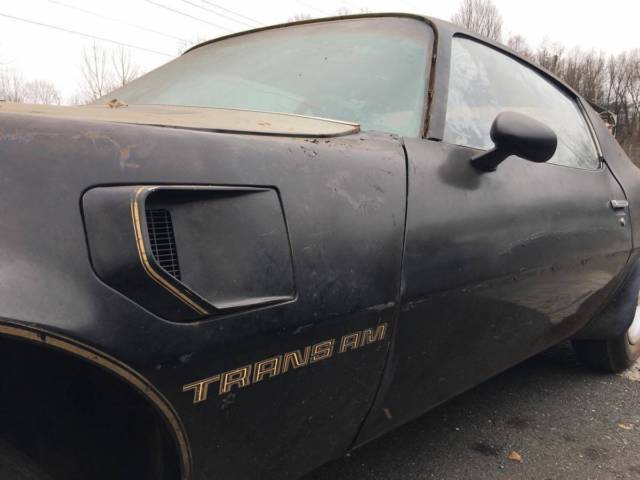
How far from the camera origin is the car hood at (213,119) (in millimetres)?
1071

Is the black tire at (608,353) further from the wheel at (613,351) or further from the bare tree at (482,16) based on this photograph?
the bare tree at (482,16)

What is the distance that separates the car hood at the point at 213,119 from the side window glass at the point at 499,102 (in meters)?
0.45

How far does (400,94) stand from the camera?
1.68m

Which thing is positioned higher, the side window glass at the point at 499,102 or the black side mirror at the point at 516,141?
the side window glass at the point at 499,102

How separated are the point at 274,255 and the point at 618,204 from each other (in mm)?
1885

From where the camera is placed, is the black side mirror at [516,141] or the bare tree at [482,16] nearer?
the black side mirror at [516,141]

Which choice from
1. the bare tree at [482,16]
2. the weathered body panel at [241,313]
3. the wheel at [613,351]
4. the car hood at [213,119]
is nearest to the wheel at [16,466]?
the weathered body panel at [241,313]

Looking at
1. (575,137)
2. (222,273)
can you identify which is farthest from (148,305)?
(575,137)

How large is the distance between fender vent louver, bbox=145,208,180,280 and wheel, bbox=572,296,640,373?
259 centimetres

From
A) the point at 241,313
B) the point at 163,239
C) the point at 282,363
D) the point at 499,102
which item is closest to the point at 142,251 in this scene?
the point at 163,239

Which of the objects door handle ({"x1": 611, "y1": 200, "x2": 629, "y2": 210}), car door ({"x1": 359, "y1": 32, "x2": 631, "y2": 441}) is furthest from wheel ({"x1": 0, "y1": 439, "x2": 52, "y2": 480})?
door handle ({"x1": 611, "y1": 200, "x2": 629, "y2": 210})

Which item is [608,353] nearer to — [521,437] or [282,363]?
[521,437]

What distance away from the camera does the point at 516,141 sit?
1.56 m

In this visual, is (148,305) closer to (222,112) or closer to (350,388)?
(350,388)
